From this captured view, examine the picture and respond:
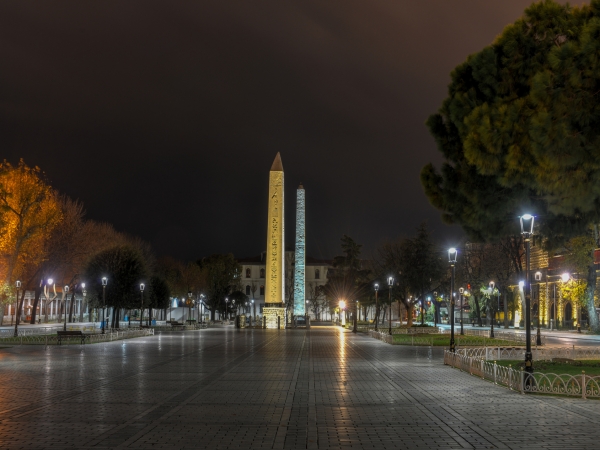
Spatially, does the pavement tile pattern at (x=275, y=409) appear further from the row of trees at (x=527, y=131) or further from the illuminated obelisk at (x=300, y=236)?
the illuminated obelisk at (x=300, y=236)

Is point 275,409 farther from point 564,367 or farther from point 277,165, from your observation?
point 277,165

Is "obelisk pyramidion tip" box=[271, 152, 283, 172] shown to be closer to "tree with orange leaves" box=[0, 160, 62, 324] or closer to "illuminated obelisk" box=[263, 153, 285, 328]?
"illuminated obelisk" box=[263, 153, 285, 328]

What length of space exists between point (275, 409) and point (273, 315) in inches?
2002

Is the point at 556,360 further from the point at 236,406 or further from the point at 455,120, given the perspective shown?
the point at 236,406

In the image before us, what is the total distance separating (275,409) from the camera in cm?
1350

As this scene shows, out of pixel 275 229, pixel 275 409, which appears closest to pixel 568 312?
pixel 275 229

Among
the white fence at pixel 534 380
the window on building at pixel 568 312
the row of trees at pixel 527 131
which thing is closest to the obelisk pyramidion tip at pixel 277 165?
the window on building at pixel 568 312

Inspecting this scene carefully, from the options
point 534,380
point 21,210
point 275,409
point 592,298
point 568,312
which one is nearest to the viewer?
point 275,409

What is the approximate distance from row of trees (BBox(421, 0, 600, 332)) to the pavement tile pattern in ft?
13.9

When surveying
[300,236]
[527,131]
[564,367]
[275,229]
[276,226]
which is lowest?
[564,367]

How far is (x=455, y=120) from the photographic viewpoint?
17.3 metres

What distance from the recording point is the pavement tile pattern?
10.3m

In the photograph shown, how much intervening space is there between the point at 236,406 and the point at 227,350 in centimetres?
1913

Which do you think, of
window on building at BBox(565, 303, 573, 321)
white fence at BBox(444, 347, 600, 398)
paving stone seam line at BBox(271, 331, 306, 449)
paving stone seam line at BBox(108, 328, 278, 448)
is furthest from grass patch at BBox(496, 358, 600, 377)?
window on building at BBox(565, 303, 573, 321)
